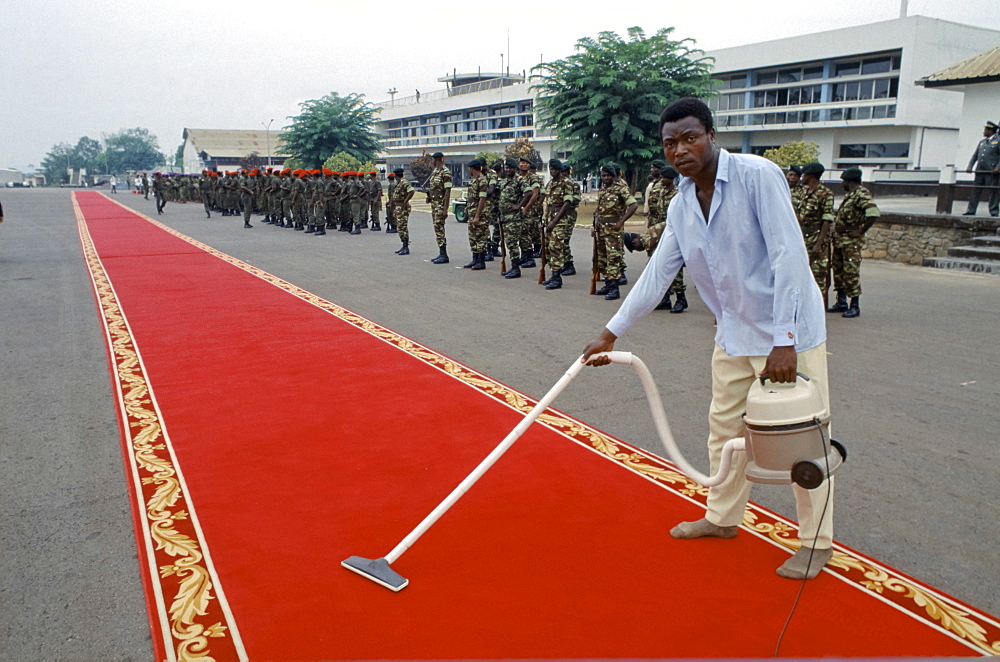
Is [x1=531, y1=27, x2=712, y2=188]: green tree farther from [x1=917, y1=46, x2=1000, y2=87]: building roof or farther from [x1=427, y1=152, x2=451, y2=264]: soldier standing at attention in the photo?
[x1=427, y1=152, x2=451, y2=264]: soldier standing at attention

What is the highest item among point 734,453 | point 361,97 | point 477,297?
point 361,97

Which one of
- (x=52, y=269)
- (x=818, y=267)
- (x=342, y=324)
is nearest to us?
(x=342, y=324)

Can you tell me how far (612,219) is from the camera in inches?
357

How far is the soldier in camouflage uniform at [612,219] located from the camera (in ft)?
29.4

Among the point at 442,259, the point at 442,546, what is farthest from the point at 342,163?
the point at 442,546

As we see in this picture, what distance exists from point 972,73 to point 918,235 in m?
6.02

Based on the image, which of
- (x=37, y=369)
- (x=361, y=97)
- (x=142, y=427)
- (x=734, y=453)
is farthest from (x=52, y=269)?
(x=361, y=97)

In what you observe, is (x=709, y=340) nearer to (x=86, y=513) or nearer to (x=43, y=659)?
(x=86, y=513)

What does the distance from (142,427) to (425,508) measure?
83.5 inches

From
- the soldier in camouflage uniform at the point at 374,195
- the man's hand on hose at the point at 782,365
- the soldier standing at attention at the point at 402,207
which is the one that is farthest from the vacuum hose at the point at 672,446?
the soldier in camouflage uniform at the point at 374,195

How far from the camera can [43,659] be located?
231 centimetres

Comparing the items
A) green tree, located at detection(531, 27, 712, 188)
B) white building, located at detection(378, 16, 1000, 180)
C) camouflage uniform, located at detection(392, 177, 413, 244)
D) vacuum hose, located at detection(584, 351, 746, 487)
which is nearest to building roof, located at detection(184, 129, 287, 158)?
white building, located at detection(378, 16, 1000, 180)

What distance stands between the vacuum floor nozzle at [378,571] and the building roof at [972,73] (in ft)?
58.1

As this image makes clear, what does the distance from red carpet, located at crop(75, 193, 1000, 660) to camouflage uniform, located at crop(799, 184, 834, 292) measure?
4.53 m
